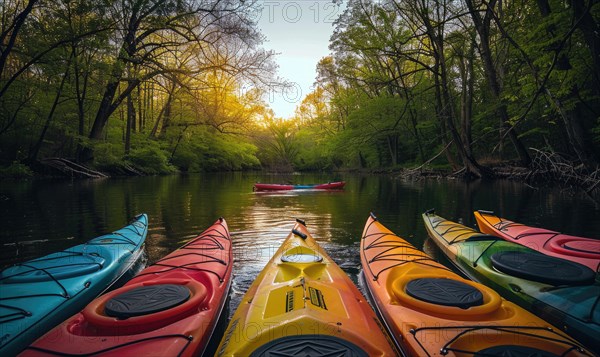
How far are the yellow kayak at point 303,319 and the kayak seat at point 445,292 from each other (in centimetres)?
42

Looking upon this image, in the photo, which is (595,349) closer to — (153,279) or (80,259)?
(153,279)

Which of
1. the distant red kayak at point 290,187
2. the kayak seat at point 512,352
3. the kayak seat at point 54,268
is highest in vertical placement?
the distant red kayak at point 290,187

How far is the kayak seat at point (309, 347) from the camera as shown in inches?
70.5

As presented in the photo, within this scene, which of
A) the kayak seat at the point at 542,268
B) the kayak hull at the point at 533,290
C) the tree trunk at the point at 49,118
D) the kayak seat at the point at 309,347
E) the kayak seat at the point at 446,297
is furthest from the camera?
the tree trunk at the point at 49,118

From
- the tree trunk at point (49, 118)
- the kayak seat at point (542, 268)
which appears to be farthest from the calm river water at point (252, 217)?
the tree trunk at point (49, 118)

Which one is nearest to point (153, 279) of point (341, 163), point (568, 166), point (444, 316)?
point (444, 316)

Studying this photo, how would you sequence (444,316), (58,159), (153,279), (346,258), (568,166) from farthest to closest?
(58,159)
(568,166)
(346,258)
(153,279)
(444,316)

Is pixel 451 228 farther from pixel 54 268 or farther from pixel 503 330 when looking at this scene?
pixel 54 268

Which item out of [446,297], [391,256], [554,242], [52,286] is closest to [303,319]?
[446,297]

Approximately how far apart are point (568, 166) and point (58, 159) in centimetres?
2284

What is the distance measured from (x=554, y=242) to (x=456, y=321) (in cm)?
308

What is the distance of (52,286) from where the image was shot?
2.99m

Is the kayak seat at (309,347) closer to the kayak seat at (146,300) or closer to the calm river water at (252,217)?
the kayak seat at (146,300)

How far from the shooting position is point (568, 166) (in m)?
11.1
